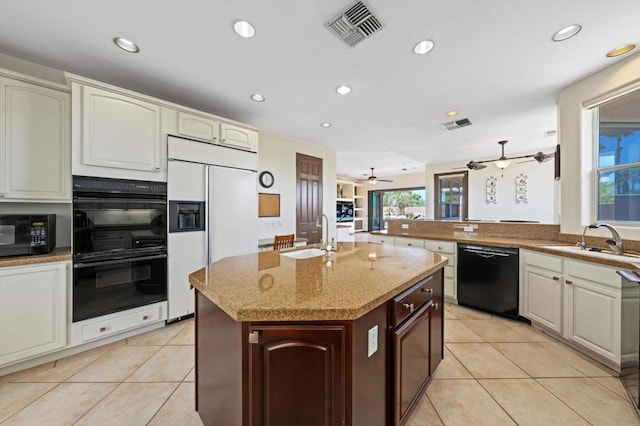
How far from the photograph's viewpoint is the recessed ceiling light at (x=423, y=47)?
2.04m

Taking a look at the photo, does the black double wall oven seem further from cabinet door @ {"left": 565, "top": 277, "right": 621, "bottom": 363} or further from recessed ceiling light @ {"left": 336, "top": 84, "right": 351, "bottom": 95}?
cabinet door @ {"left": 565, "top": 277, "right": 621, "bottom": 363}

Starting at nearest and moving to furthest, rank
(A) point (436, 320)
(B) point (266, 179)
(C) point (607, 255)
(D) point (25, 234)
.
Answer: (A) point (436, 320) → (D) point (25, 234) → (C) point (607, 255) → (B) point (266, 179)

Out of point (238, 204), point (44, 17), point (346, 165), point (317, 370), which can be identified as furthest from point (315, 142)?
point (317, 370)

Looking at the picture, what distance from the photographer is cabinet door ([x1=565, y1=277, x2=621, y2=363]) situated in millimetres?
1922

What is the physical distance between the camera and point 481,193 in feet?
22.5

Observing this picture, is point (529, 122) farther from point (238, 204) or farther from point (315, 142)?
point (238, 204)

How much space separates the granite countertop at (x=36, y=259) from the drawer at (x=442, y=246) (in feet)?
13.2

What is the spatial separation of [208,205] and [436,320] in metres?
2.55

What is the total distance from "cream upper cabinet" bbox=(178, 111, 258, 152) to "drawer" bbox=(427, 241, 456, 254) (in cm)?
284

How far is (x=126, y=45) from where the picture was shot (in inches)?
81.0

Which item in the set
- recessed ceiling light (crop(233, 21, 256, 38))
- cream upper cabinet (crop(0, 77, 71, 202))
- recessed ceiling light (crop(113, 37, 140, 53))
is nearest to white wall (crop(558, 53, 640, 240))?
recessed ceiling light (crop(233, 21, 256, 38))

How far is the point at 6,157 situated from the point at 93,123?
0.65 metres

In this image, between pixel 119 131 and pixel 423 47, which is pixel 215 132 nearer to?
pixel 119 131

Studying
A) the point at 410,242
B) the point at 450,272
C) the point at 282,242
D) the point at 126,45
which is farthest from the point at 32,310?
the point at 450,272
